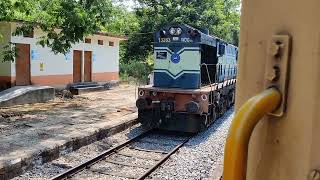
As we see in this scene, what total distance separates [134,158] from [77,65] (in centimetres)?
1353

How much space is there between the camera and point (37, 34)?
57.2ft

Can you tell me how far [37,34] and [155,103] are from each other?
29.1 ft

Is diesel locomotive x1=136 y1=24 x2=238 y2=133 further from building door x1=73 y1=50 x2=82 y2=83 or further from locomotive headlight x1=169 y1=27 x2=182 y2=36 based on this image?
building door x1=73 y1=50 x2=82 y2=83

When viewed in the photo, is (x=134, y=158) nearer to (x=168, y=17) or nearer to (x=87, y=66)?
(x=87, y=66)

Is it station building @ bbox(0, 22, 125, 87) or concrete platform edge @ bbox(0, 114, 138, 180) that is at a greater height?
Answer: station building @ bbox(0, 22, 125, 87)

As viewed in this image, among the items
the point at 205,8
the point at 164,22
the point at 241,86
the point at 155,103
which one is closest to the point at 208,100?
the point at 155,103

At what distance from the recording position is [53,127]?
1049 cm

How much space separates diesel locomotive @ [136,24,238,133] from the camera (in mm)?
10711

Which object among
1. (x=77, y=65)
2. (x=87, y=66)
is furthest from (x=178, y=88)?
(x=87, y=66)

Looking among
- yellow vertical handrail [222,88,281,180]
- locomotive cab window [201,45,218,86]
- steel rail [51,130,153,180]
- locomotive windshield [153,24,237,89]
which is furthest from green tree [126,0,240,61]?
yellow vertical handrail [222,88,281,180]

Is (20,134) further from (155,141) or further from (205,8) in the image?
(205,8)

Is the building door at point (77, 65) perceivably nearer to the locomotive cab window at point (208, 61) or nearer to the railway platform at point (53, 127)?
the railway platform at point (53, 127)

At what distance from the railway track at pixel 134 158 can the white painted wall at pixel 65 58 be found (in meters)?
8.55

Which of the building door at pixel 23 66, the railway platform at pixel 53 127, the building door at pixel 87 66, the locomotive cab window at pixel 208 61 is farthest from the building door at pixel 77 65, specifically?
the locomotive cab window at pixel 208 61
